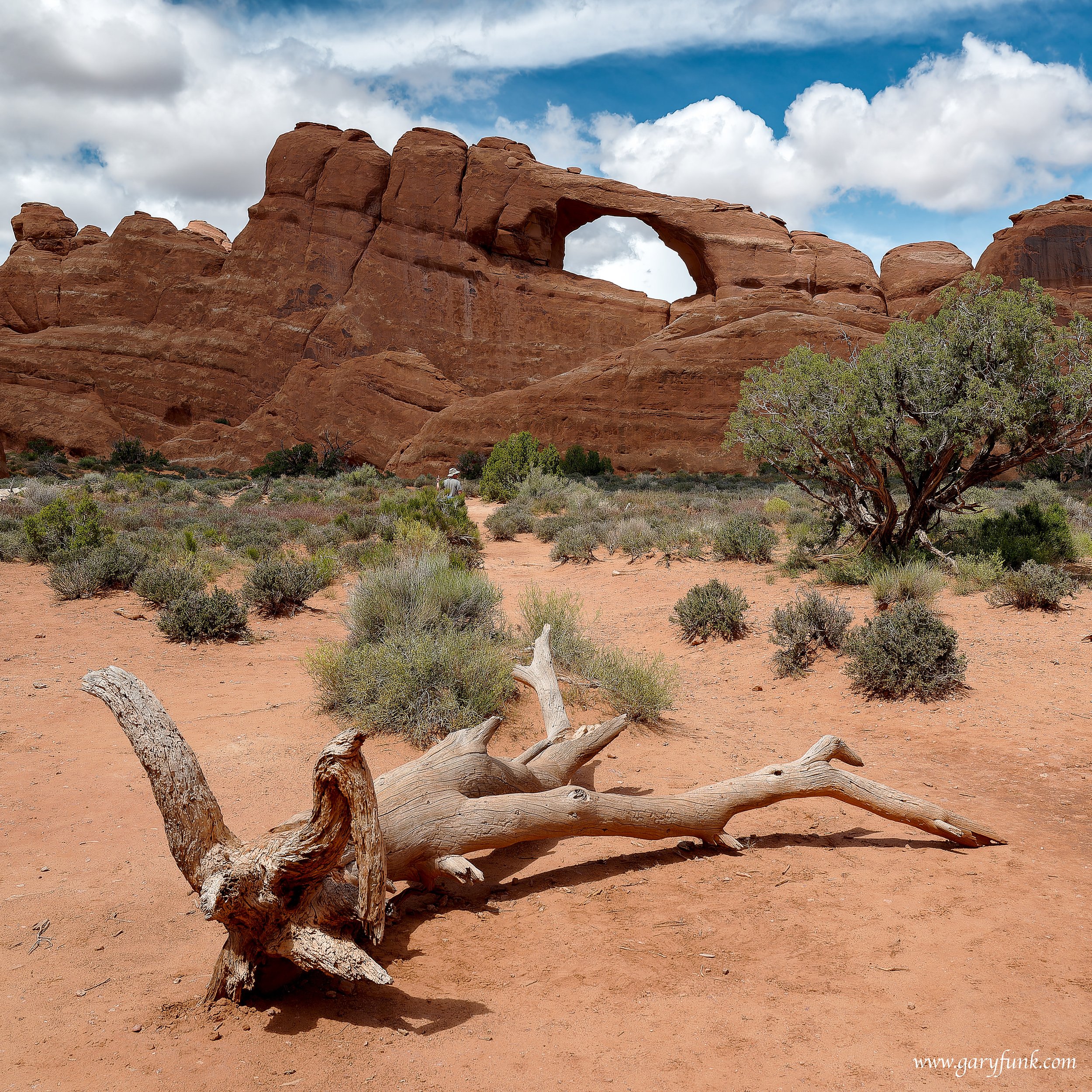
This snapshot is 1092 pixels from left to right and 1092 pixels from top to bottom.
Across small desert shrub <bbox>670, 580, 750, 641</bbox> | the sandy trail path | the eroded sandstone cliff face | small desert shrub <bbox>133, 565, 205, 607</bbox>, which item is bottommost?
the sandy trail path

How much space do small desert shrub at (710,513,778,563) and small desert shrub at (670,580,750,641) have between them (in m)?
3.85

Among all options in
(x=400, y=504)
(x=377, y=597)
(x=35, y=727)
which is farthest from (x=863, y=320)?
(x=35, y=727)

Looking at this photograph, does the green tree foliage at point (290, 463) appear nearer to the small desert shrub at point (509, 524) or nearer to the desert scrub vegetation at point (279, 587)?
the small desert shrub at point (509, 524)

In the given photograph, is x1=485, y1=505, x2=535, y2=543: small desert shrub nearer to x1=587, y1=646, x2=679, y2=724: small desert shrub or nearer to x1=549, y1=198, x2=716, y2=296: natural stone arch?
x1=587, y1=646, x2=679, y2=724: small desert shrub

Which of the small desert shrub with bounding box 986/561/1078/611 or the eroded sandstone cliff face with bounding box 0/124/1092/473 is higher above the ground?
the eroded sandstone cliff face with bounding box 0/124/1092/473

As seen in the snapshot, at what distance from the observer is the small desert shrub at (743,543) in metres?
13.2

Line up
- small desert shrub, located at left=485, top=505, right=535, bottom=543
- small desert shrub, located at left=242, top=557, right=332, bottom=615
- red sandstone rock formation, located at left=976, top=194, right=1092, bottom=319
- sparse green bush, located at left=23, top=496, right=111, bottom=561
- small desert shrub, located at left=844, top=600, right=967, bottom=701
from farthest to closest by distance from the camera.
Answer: red sandstone rock formation, located at left=976, top=194, right=1092, bottom=319
small desert shrub, located at left=485, top=505, right=535, bottom=543
sparse green bush, located at left=23, top=496, right=111, bottom=561
small desert shrub, located at left=242, top=557, right=332, bottom=615
small desert shrub, located at left=844, top=600, right=967, bottom=701

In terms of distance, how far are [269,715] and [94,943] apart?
3036 millimetres

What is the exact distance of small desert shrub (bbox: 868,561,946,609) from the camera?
9484mm

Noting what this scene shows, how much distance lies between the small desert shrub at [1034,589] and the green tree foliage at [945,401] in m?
2.25

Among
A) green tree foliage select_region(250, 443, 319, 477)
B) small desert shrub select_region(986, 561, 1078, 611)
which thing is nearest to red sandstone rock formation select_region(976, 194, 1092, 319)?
green tree foliage select_region(250, 443, 319, 477)

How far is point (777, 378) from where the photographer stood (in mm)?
12508

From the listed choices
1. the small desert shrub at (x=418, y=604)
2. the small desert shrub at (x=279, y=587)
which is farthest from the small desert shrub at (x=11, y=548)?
the small desert shrub at (x=418, y=604)

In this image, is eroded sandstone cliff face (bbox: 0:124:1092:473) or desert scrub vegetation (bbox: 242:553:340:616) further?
eroded sandstone cliff face (bbox: 0:124:1092:473)
